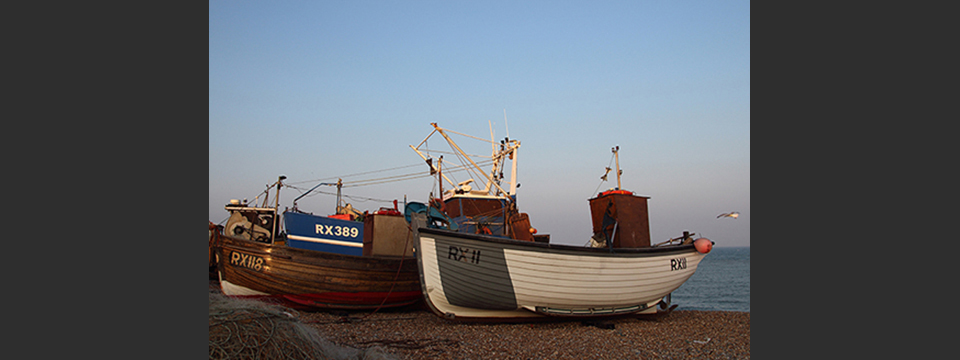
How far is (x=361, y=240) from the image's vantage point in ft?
50.5

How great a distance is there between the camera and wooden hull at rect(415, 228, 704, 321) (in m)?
10.7

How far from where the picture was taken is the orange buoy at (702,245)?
43.1 ft

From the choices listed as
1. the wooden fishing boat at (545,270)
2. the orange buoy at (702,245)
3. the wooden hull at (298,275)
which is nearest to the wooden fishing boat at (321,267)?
the wooden hull at (298,275)

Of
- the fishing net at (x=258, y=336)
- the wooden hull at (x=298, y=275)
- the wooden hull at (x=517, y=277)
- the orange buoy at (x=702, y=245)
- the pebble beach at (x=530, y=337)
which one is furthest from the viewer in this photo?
the orange buoy at (x=702, y=245)

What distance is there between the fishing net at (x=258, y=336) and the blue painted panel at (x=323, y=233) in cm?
869

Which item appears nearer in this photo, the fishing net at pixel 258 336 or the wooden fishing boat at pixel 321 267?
the fishing net at pixel 258 336

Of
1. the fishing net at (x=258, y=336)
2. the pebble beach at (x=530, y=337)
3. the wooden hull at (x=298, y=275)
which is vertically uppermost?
the fishing net at (x=258, y=336)

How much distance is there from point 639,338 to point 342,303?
752 cm

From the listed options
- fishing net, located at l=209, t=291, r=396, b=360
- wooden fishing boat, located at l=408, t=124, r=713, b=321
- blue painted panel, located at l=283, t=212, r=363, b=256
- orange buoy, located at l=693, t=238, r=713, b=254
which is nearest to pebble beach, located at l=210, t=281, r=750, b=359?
fishing net, located at l=209, t=291, r=396, b=360

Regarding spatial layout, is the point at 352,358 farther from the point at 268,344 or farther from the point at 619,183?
the point at 619,183

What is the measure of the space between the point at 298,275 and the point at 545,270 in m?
6.40

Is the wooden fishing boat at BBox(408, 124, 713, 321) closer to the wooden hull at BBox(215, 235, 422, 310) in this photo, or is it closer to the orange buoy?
the orange buoy

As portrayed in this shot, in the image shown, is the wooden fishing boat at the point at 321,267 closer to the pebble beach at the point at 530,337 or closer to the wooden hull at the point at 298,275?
the wooden hull at the point at 298,275

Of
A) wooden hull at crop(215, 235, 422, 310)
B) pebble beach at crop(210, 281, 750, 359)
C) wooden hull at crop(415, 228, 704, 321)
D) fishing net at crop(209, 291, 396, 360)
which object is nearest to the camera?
fishing net at crop(209, 291, 396, 360)
